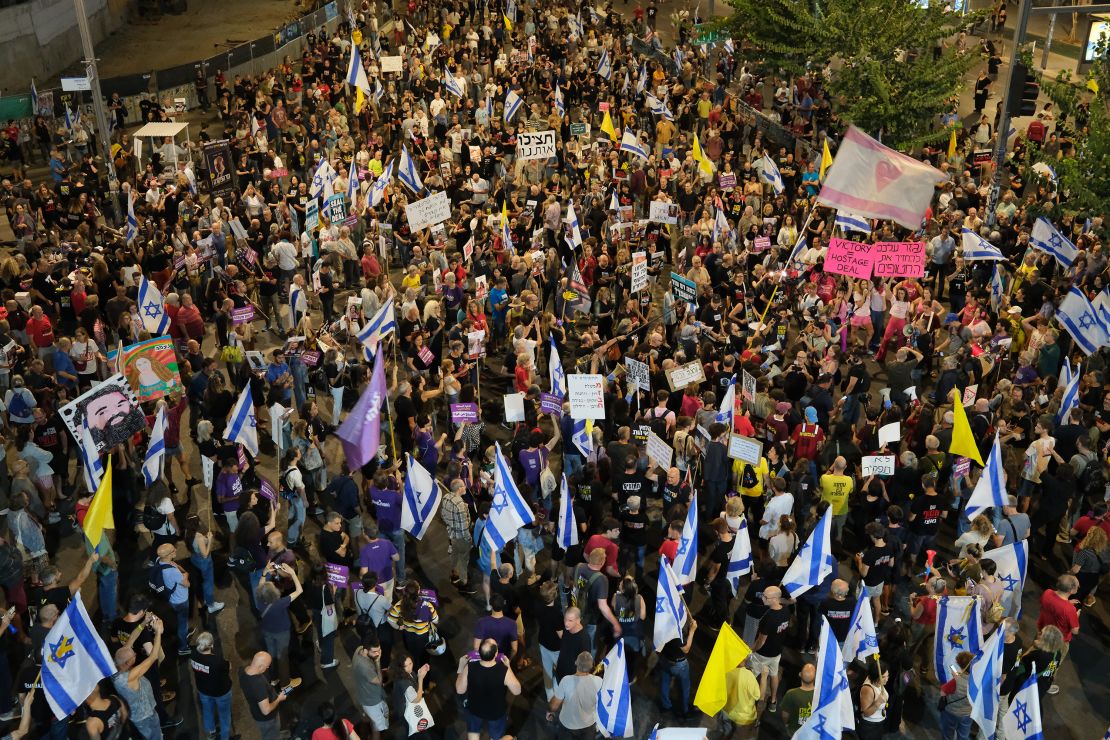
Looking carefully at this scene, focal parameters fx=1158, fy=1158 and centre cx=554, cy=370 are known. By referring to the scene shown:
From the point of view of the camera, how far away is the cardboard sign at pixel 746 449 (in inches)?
575

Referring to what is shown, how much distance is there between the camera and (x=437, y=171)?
90.5 feet

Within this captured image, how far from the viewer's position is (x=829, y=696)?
34.2 feet

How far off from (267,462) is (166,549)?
5.48 meters

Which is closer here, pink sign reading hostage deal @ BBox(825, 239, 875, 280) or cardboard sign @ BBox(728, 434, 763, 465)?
cardboard sign @ BBox(728, 434, 763, 465)

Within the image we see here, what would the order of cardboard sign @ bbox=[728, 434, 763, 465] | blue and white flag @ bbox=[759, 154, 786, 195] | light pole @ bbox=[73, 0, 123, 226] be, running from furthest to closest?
light pole @ bbox=[73, 0, 123, 226] → blue and white flag @ bbox=[759, 154, 786, 195] → cardboard sign @ bbox=[728, 434, 763, 465]

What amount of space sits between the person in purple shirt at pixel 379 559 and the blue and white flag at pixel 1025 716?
21.2ft

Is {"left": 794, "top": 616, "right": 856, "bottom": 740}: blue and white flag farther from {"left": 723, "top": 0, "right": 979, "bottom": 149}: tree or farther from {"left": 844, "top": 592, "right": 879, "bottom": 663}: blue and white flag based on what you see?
{"left": 723, "top": 0, "right": 979, "bottom": 149}: tree

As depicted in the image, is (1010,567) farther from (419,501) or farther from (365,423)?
(365,423)

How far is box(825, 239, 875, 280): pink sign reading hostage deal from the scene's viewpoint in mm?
18922

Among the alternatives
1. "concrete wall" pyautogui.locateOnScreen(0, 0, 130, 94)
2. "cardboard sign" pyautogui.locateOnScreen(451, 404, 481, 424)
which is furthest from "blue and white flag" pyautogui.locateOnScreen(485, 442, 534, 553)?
"concrete wall" pyautogui.locateOnScreen(0, 0, 130, 94)

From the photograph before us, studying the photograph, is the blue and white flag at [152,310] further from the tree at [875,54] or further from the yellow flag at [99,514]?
the tree at [875,54]

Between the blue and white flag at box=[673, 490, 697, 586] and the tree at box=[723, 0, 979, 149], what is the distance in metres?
17.9

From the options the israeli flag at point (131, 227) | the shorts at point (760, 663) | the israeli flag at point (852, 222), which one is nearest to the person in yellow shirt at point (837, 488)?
the shorts at point (760, 663)

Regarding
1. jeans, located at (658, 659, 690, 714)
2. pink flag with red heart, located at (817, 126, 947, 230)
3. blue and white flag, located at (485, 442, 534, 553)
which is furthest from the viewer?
pink flag with red heart, located at (817, 126, 947, 230)
